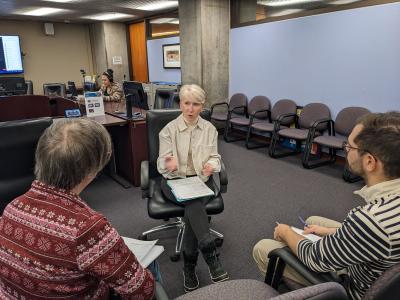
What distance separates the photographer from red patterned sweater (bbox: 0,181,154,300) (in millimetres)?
769

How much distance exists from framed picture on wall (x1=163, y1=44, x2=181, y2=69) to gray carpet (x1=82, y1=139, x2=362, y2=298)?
3.42 meters

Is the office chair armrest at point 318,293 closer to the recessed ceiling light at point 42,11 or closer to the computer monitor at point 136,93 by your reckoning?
the computer monitor at point 136,93

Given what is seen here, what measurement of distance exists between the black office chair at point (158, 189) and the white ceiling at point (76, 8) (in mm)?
4171

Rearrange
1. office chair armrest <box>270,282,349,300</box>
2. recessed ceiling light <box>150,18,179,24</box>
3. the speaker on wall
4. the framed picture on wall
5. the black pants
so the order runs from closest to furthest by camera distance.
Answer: office chair armrest <box>270,282,349,300</box>
the black pants
the framed picture on wall
recessed ceiling light <box>150,18,179,24</box>
the speaker on wall

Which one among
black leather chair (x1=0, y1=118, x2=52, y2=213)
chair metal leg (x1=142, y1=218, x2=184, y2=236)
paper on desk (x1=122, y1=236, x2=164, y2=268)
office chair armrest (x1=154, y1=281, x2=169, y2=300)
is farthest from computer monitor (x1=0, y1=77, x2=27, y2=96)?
office chair armrest (x1=154, y1=281, x2=169, y2=300)

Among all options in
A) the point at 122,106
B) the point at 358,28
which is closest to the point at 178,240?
the point at 122,106

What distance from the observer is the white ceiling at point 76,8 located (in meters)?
5.43

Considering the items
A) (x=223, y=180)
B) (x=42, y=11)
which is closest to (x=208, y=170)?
(x=223, y=180)

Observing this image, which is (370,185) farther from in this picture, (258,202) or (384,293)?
(258,202)

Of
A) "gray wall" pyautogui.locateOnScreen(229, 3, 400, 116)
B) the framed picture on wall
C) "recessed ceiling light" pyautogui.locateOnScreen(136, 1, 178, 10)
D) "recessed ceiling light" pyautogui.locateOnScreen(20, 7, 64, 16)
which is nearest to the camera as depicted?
"gray wall" pyautogui.locateOnScreen(229, 3, 400, 116)

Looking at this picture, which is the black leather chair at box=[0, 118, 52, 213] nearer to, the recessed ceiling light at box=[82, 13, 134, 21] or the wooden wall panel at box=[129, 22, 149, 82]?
the recessed ceiling light at box=[82, 13, 134, 21]

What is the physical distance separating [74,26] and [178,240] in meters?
8.16

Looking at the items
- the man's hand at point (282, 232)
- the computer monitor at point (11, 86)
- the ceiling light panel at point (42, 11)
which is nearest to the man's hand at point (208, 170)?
the man's hand at point (282, 232)

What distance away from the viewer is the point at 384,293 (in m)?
0.80
